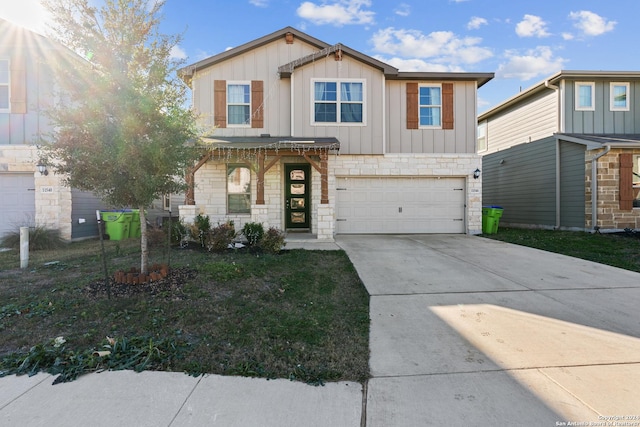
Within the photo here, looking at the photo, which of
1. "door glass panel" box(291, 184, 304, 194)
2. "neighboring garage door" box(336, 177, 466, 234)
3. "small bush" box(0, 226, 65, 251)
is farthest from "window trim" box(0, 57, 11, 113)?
"neighboring garage door" box(336, 177, 466, 234)

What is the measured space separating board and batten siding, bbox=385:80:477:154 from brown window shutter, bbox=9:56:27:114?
1064 cm

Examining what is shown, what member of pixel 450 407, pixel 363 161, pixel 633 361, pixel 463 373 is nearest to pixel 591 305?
pixel 633 361

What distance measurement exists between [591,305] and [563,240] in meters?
6.26

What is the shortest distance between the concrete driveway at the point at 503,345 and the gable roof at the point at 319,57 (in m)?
7.06

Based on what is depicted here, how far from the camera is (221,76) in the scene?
34.8 ft

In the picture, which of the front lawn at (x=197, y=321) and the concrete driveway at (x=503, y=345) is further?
the front lawn at (x=197, y=321)

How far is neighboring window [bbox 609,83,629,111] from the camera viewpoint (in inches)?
478

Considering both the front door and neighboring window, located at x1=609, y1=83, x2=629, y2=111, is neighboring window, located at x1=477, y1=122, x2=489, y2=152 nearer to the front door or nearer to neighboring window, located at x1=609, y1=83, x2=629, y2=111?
neighboring window, located at x1=609, y1=83, x2=629, y2=111

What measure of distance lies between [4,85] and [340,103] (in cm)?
962

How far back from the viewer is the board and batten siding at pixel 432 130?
10.9 meters

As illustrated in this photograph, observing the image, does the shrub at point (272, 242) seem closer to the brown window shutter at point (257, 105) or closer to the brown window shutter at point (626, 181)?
the brown window shutter at point (257, 105)

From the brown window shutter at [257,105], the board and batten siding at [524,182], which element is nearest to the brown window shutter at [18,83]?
the brown window shutter at [257,105]

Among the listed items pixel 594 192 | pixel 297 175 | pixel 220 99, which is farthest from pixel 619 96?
pixel 220 99

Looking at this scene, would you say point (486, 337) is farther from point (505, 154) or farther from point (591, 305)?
point (505, 154)
